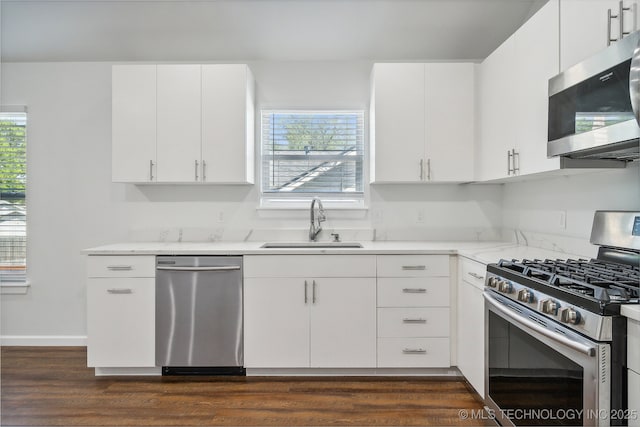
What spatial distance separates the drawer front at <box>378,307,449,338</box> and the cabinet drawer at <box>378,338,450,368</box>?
0.04 m

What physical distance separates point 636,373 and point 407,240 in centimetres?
220

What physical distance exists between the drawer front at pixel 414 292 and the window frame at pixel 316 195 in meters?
0.86

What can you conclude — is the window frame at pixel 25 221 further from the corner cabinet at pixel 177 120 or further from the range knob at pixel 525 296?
the range knob at pixel 525 296

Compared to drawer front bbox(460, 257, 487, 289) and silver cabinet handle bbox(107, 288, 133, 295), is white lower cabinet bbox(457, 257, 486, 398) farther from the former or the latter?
silver cabinet handle bbox(107, 288, 133, 295)

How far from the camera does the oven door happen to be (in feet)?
4.15

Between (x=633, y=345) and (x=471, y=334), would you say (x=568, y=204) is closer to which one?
(x=471, y=334)

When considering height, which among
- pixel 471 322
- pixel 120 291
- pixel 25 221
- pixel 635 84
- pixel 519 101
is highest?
pixel 519 101

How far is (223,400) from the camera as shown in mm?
2438

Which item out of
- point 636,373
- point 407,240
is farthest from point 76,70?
point 636,373

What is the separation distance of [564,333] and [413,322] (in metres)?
1.36

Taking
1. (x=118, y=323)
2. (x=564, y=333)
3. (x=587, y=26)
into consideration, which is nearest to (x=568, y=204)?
(x=587, y=26)

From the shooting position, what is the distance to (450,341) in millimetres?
2691

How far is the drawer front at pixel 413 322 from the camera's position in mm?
2695

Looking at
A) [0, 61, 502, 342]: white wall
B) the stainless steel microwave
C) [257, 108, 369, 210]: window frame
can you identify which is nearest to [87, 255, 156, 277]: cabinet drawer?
[0, 61, 502, 342]: white wall
